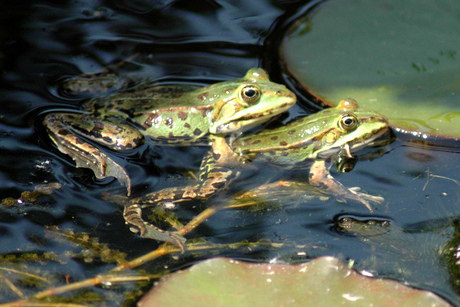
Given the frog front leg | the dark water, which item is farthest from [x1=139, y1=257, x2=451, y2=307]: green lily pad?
the frog front leg

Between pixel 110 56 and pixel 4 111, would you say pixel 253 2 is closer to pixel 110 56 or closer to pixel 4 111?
pixel 110 56

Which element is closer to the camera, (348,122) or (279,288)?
(279,288)

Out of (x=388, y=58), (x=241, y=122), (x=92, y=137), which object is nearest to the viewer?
(x=92, y=137)

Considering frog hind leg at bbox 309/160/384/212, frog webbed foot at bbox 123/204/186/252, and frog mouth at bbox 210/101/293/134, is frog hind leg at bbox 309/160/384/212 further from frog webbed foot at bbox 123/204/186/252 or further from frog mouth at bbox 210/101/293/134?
frog webbed foot at bbox 123/204/186/252

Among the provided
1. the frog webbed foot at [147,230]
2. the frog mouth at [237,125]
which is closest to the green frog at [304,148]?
the frog mouth at [237,125]

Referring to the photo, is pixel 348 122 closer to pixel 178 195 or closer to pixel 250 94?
pixel 250 94

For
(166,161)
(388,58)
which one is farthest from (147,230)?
(388,58)
